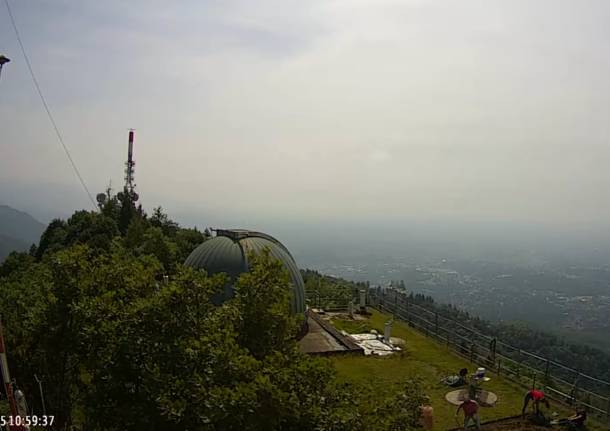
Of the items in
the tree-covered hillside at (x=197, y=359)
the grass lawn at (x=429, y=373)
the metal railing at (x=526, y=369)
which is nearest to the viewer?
the tree-covered hillside at (x=197, y=359)

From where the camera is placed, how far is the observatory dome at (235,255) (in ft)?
64.2

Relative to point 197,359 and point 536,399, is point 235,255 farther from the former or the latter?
point 197,359

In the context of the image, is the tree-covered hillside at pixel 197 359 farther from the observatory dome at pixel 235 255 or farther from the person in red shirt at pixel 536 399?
the observatory dome at pixel 235 255

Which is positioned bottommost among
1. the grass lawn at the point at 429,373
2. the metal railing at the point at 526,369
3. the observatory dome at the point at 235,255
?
the grass lawn at the point at 429,373

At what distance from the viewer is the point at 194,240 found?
1532 inches

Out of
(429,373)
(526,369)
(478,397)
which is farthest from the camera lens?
(526,369)

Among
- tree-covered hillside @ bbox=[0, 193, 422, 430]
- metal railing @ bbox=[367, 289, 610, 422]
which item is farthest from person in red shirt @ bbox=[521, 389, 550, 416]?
A: tree-covered hillside @ bbox=[0, 193, 422, 430]

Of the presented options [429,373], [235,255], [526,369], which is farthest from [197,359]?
[526,369]

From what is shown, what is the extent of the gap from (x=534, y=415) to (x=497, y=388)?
2.74m

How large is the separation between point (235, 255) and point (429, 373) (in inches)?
369

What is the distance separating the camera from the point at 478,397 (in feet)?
49.3

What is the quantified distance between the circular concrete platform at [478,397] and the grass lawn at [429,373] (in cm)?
18

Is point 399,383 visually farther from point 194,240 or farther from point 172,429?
point 194,240

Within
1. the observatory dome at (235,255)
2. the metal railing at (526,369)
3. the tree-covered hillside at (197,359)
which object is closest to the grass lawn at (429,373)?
Result: the metal railing at (526,369)
